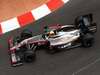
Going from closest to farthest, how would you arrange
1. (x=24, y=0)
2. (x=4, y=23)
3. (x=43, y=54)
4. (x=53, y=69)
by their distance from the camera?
(x=53, y=69) < (x=43, y=54) < (x=4, y=23) < (x=24, y=0)

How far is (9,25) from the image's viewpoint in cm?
850

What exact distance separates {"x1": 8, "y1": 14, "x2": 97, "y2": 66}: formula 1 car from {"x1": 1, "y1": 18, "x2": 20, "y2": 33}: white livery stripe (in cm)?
78

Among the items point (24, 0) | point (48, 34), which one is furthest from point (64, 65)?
point (24, 0)

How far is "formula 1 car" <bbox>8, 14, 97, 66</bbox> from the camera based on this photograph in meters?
7.36

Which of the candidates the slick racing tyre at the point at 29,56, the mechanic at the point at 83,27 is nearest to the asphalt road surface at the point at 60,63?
the slick racing tyre at the point at 29,56

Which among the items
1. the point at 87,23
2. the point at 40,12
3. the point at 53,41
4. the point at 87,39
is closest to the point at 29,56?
the point at 53,41

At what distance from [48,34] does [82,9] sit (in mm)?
1619

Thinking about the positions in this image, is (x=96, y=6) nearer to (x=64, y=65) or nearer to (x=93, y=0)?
(x=93, y=0)

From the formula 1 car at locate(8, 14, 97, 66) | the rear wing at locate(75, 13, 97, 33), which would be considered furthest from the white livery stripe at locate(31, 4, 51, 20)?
the rear wing at locate(75, 13, 97, 33)

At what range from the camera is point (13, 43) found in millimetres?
7613

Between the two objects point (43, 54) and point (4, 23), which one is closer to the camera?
point (43, 54)

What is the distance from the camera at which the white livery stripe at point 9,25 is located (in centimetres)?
841

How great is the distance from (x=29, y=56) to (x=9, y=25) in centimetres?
164

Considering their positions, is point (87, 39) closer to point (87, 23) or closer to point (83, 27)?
point (83, 27)
